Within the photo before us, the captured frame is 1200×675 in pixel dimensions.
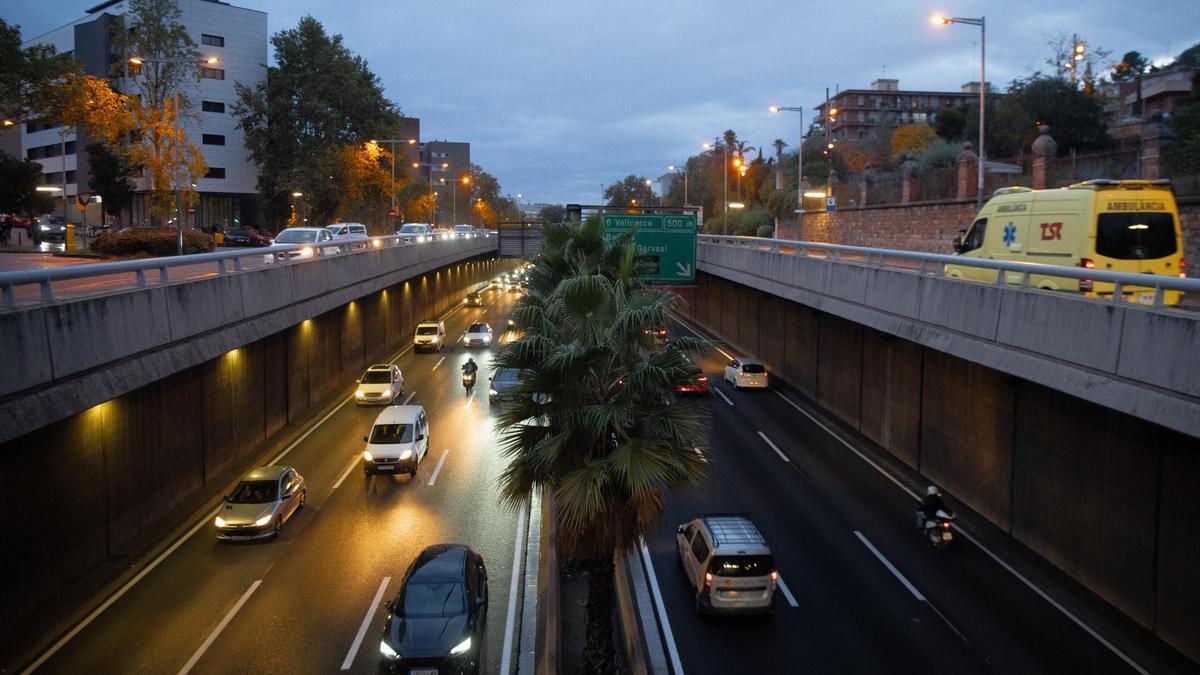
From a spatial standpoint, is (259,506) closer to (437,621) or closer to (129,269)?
(129,269)

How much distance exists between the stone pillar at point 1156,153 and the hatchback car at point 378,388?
86.2ft

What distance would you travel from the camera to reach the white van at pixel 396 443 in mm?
22766

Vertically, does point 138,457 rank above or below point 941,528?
above

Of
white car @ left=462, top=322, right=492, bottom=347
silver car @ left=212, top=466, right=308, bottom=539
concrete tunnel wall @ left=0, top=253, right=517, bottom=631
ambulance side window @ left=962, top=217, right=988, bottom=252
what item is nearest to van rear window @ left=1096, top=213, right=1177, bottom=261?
ambulance side window @ left=962, top=217, right=988, bottom=252

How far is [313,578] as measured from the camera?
16688mm

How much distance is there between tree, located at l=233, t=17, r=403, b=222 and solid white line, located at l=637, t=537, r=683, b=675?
2161 inches

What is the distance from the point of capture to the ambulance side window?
20.7 metres

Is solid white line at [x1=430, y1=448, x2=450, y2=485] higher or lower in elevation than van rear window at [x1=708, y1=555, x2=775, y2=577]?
lower

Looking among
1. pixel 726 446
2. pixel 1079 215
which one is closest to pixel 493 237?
pixel 726 446

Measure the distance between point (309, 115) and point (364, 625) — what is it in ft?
200

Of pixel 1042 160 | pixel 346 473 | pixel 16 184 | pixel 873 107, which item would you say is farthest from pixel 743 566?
pixel 873 107

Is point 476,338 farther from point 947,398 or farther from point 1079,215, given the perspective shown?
point 1079,215

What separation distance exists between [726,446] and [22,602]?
18.5 metres

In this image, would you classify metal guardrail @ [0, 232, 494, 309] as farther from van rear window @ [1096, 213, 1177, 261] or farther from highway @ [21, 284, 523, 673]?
van rear window @ [1096, 213, 1177, 261]
